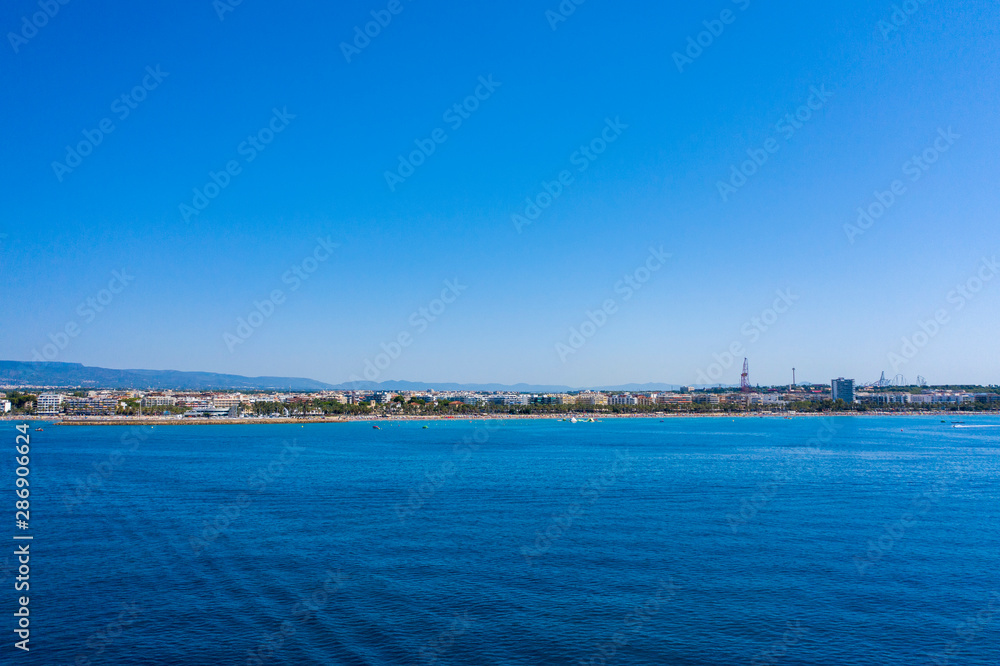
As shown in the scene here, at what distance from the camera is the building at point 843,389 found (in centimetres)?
16800

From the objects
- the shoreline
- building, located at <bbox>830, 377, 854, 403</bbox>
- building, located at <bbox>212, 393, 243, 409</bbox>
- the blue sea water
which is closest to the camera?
the blue sea water

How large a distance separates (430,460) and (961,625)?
3247 cm

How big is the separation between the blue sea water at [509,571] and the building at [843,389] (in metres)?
153

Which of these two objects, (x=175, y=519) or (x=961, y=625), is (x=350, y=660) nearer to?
(x=961, y=625)

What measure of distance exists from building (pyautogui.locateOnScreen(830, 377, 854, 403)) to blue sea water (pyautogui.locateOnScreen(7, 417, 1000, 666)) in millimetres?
152520

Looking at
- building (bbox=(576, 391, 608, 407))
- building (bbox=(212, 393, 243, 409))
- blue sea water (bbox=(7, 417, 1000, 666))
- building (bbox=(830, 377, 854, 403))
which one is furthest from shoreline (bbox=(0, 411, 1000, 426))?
blue sea water (bbox=(7, 417, 1000, 666))

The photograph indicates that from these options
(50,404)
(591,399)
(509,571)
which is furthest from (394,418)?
(509,571)

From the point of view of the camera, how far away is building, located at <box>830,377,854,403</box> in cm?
16800

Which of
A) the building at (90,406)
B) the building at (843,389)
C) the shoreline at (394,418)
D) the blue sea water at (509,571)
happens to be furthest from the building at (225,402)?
the building at (843,389)

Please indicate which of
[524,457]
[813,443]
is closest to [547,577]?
[524,457]

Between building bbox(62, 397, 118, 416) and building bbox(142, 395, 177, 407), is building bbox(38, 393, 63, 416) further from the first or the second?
building bbox(142, 395, 177, 407)

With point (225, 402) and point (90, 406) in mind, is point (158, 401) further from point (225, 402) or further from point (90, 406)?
→ point (90, 406)

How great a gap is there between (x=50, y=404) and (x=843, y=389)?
18203 cm

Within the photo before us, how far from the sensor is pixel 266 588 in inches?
551
